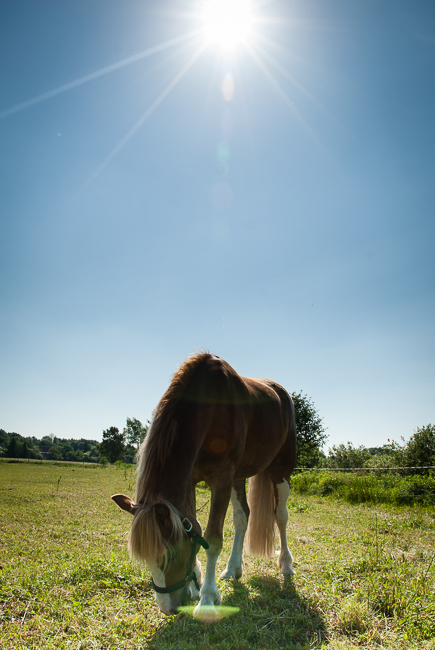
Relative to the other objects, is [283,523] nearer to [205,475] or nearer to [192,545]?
[205,475]

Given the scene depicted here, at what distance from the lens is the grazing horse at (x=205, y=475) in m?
2.44

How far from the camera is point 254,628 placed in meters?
2.62

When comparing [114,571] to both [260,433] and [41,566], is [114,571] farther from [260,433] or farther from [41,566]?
[260,433]

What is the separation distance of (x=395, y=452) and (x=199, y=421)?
65.1ft

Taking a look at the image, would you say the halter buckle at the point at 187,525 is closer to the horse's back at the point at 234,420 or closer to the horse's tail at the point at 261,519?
the horse's back at the point at 234,420

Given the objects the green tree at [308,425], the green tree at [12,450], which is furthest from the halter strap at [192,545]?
the green tree at [12,450]

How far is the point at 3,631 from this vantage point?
8.20 ft

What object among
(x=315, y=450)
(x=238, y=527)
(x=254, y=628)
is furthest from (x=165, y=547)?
(x=315, y=450)

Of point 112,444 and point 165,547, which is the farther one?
point 112,444

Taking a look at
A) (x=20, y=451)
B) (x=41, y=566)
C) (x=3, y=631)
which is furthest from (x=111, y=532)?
(x=20, y=451)

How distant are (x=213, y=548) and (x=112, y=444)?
74541 mm

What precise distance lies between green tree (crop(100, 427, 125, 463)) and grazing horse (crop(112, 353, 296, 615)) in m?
71.9

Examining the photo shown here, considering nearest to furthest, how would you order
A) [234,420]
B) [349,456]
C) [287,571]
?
[234,420] → [287,571] → [349,456]

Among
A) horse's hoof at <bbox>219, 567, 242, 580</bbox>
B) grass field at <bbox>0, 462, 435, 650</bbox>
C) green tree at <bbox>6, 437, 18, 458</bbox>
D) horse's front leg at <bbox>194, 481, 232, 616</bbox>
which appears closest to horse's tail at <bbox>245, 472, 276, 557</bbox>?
grass field at <bbox>0, 462, 435, 650</bbox>
